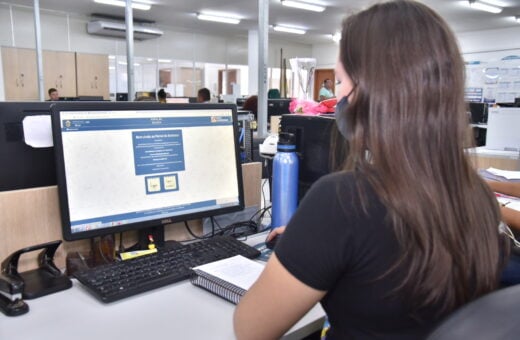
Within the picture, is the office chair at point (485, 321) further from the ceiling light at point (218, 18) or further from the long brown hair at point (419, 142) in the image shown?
the ceiling light at point (218, 18)

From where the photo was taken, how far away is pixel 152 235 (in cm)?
130

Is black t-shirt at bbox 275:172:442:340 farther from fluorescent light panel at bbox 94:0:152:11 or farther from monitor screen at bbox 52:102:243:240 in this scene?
fluorescent light panel at bbox 94:0:152:11

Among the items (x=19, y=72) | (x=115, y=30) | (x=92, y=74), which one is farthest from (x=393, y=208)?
(x=92, y=74)

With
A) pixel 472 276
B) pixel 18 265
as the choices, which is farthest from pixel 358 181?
pixel 18 265

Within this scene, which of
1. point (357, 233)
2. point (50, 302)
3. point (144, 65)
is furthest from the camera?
point (144, 65)

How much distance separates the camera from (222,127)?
1.32 meters

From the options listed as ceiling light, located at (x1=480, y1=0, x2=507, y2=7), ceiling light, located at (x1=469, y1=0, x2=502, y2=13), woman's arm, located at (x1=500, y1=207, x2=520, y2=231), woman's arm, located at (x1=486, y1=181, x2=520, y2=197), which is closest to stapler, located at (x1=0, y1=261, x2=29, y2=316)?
woman's arm, located at (x1=500, y1=207, x2=520, y2=231)

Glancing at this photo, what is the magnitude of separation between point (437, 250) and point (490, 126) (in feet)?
10.8

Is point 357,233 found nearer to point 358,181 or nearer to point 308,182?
point 358,181

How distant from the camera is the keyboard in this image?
38.6 inches

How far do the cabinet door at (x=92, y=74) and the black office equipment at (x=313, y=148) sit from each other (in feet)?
26.1

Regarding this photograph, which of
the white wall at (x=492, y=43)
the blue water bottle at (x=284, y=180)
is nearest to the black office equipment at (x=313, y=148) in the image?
the blue water bottle at (x=284, y=180)

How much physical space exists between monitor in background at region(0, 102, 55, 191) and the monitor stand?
0.94ft

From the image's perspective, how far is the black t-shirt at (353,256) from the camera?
25.9 inches
